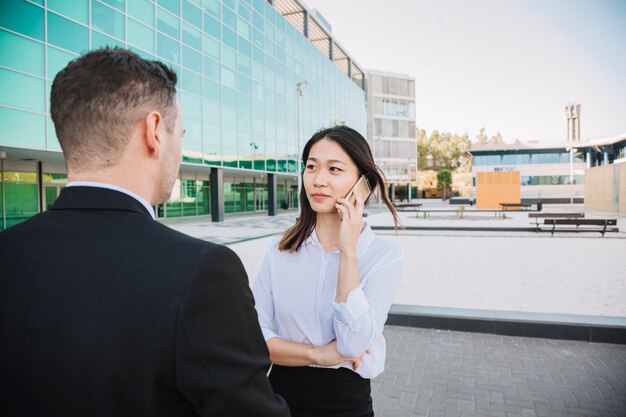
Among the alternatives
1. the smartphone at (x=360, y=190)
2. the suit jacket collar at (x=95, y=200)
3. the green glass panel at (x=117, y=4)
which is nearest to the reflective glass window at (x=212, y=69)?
the green glass panel at (x=117, y=4)

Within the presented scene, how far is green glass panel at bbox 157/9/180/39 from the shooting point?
21109 mm

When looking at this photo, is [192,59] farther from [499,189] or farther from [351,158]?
[499,189]

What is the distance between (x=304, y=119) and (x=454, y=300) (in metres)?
33.0

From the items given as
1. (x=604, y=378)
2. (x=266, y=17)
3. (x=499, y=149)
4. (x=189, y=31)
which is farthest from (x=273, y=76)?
(x=499, y=149)

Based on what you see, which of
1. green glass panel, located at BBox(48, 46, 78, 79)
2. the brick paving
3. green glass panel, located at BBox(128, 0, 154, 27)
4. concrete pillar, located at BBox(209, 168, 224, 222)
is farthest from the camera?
concrete pillar, located at BBox(209, 168, 224, 222)

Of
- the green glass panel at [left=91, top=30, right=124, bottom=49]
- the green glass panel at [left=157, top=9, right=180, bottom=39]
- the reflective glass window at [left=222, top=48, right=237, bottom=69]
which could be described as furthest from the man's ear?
the reflective glass window at [left=222, top=48, right=237, bottom=69]

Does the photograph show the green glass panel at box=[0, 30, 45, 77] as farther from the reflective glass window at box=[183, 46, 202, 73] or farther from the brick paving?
the brick paving

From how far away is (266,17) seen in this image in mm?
31266

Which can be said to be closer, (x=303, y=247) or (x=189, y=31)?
(x=303, y=247)

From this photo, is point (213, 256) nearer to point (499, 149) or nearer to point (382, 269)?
point (382, 269)

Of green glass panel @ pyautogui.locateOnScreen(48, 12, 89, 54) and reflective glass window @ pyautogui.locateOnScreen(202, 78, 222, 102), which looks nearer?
green glass panel @ pyautogui.locateOnScreen(48, 12, 89, 54)

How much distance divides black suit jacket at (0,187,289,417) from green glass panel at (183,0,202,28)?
25597 millimetres

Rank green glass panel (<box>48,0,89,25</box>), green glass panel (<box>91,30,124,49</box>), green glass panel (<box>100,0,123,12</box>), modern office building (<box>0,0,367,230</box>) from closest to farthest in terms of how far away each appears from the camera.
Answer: modern office building (<box>0,0,367,230</box>) < green glass panel (<box>48,0,89,25</box>) < green glass panel (<box>91,30,124,49</box>) < green glass panel (<box>100,0,123,12</box>)

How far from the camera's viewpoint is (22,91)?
14211mm
